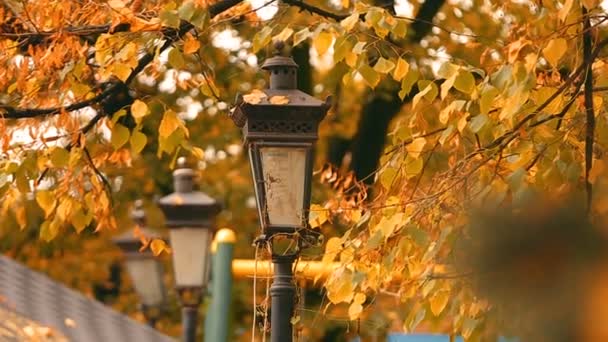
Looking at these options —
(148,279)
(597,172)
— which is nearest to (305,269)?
(597,172)

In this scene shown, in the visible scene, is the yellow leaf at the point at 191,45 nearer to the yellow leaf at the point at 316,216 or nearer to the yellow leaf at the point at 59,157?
the yellow leaf at the point at 316,216

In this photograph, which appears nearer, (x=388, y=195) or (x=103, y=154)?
(x=388, y=195)

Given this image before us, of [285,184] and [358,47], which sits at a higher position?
[358,47]

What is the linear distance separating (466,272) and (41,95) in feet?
20.4

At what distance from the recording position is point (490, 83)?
22.4 feet

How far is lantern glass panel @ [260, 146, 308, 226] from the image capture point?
6.85 m

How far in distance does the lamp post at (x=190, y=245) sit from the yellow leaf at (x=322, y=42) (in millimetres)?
5348

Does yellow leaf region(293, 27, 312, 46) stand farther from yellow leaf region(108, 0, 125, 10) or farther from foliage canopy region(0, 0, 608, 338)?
yellow leaf region(108, 0, 125, 10)

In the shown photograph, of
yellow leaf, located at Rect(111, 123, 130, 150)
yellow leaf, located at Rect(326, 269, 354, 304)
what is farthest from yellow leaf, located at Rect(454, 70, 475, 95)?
yellow leaf, located at Rect(111, 123, 130, 150)

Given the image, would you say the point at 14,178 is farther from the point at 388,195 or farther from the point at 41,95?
the point at 388,195

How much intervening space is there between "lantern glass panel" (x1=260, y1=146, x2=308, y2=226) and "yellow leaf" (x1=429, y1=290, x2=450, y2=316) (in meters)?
0.80

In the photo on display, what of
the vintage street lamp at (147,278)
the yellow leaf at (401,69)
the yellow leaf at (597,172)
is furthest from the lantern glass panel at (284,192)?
the vintage street lamp at (147,278)

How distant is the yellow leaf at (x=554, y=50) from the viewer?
591 centimetres

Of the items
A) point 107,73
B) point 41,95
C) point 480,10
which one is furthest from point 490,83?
point 480,10
